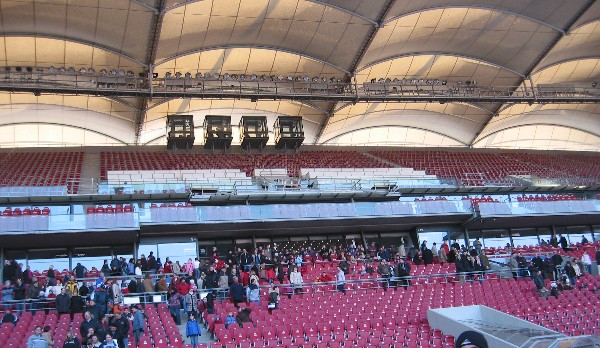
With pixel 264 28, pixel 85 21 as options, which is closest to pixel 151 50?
pixel 85 21

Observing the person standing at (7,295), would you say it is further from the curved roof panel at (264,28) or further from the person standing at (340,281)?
the curved roof panel at (264,28)

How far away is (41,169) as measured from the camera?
33000 millimetres

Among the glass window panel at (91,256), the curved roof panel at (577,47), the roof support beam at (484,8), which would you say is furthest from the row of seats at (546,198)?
the glass window panel at (91,256)

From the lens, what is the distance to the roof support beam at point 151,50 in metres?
30.1

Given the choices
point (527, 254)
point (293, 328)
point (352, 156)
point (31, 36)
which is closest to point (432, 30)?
point (352, 156)

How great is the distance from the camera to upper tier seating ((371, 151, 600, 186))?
38.0 m

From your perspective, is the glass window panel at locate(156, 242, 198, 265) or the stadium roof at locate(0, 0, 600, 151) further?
the stadium roof at locate(0, 0, 600, 151)

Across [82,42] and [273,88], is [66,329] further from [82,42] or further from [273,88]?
[273,88]

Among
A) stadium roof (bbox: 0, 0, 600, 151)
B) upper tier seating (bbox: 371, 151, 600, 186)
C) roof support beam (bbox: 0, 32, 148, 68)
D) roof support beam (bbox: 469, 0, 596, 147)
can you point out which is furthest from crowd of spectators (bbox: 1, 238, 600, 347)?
roof support beam (bbox: 469, 0, 596, 147)

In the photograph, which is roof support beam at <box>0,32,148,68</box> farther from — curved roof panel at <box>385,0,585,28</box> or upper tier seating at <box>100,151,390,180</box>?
curved roof panel at <box>385,0,585,28</box>

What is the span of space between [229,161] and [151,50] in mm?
7924

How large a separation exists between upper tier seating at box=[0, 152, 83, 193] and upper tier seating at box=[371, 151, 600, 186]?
18544 mm

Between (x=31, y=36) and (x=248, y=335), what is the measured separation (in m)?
21.5

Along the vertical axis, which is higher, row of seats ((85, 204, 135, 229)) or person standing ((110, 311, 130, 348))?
row of seats ((85, 204, 135, 229))
